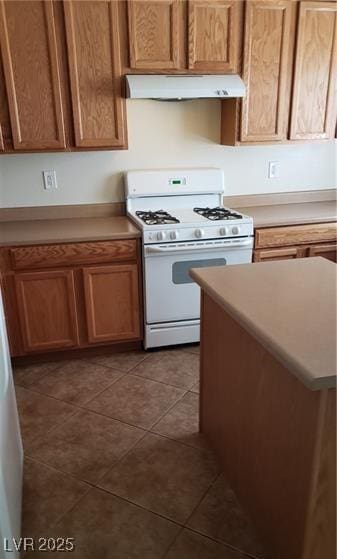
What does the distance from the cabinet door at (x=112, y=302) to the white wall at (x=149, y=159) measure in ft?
2.17

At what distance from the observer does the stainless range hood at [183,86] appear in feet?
8.69

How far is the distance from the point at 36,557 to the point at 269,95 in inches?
113

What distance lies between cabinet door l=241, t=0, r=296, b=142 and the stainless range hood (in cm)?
17

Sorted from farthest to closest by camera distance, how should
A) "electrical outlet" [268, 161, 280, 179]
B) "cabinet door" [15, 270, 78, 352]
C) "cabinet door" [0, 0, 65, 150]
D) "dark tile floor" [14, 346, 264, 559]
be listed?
"electrical outlet" [268, 161, 280, 179]
"cabinet door" [15, 270, 78, 352]
"cabinet door" [0, 0, 65, 150]
"dark tile floor" [14, 346, 264, 559]

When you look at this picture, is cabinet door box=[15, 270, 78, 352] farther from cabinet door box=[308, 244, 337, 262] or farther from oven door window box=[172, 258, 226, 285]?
cabinet door box=[308, 244, 337, 262]

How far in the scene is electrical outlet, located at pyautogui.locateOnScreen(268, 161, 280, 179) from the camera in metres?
3.47

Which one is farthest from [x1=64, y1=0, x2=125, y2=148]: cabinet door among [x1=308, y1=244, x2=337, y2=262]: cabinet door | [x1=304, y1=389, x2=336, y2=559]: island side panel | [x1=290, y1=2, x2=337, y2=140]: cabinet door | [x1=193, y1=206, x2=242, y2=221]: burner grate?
[x1=304, y1=389, x2=336, y2=559]: island side panel

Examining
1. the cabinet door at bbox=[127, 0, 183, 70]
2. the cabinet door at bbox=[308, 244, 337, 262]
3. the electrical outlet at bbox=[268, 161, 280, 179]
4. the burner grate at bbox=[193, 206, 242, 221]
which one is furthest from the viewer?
the electrical outlet at bbox=[268, 161, 280, 179]

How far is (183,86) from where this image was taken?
2727 mm

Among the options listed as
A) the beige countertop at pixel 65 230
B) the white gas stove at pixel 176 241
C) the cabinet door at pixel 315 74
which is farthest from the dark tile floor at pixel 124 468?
the cabinet door at pixel 315 74

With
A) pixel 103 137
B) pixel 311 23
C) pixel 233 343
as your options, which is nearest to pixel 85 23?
pixel 103 137

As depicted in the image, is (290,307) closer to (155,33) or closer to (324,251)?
(324,251)

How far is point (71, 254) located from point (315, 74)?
2.04 m

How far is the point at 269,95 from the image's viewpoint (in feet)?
9.78
